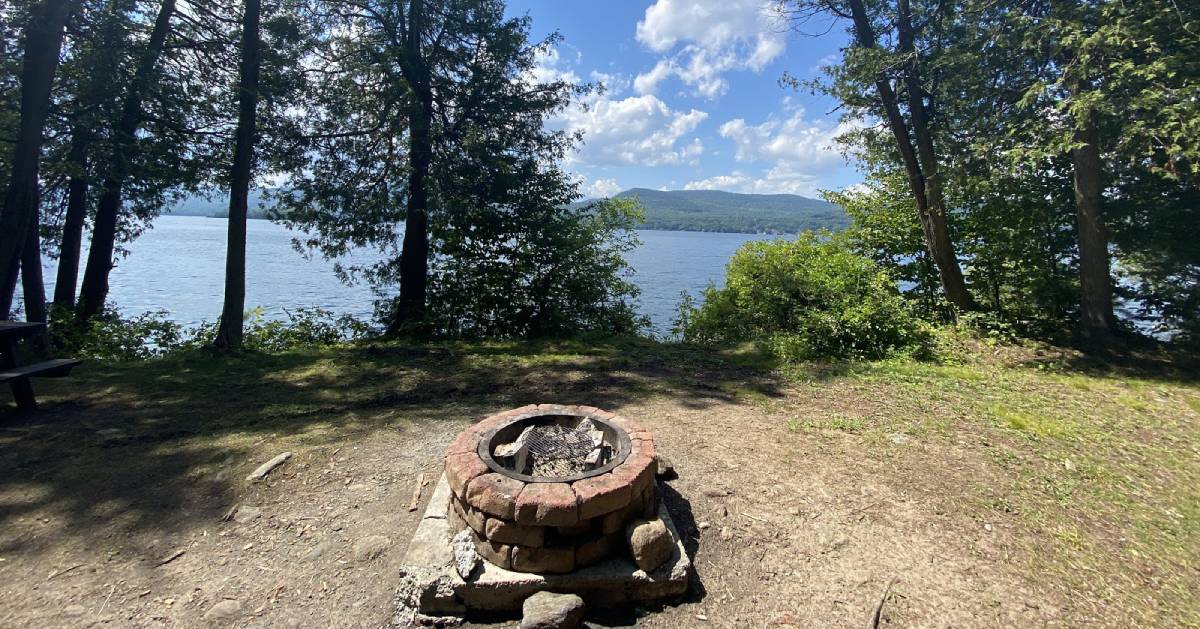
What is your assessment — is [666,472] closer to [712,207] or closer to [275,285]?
[275,285]

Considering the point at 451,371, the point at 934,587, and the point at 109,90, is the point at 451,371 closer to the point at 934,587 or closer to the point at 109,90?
the point at 934,587

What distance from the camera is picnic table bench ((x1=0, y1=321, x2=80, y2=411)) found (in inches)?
170

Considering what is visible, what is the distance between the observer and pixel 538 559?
2.38 m

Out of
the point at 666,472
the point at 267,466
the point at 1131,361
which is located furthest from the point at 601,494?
the point at 1131,361

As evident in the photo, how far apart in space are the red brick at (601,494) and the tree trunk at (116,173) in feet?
→ 26.1

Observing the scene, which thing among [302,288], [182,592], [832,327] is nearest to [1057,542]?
[832,327]

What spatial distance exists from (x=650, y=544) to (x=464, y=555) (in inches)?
36.2

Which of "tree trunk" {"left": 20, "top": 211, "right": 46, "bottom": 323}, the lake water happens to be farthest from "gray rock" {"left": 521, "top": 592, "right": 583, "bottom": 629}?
"tree trunk" {"left": 20, "top": 211, "right": 46, "bottom": 323}

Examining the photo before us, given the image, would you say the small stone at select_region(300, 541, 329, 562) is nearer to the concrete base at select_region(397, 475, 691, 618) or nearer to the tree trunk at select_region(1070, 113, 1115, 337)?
the concrete base at select_region(397, 475, 691, 618)

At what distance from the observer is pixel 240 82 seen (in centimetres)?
717

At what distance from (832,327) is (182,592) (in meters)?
6.88

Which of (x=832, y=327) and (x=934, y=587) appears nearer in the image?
(x=934, y=587)

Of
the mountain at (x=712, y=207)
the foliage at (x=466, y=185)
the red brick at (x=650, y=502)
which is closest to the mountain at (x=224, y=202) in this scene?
the foliage at (x=466, y=185)

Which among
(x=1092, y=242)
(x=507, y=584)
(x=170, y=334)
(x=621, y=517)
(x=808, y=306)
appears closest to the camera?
(x=507, y=584)
